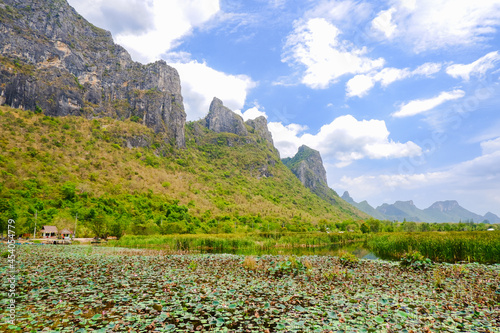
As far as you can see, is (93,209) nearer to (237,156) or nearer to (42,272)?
(42,272)

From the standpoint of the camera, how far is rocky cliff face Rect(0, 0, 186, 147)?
397 feet

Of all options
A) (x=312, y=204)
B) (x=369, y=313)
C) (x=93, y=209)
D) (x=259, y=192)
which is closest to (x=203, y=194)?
(x=259, y=192)

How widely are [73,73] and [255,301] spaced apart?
17702 cm

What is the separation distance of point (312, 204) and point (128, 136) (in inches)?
4674

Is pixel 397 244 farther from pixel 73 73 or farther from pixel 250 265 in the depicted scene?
pixel 73 73

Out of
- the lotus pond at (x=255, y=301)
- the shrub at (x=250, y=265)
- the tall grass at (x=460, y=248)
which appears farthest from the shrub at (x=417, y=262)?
the shrub at (x=250, y=265)

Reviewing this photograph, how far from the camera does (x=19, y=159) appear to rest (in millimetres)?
78938

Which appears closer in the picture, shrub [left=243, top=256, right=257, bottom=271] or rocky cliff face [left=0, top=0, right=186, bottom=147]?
shrub [left=243, top=256, right=257, bottom=271]

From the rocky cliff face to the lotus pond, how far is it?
5447 inches

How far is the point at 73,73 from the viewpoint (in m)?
146

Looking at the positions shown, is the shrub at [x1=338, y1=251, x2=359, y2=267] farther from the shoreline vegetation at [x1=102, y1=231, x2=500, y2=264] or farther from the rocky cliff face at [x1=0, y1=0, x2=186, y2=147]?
the rocky cliff face at [x1=0, y1=0, x2=186, y2=147]

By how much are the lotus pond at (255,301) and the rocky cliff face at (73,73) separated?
138363 mm

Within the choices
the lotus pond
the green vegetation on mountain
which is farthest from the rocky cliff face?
the lotus pond

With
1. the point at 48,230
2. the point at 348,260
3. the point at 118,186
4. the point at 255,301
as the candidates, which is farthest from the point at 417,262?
the point at 118,186
